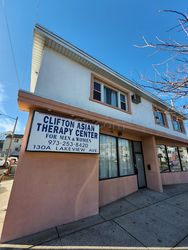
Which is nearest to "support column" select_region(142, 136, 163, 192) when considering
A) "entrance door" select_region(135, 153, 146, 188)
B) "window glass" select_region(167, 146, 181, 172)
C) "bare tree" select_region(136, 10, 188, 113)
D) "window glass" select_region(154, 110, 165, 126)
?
"entrance door" select_region(135, 153, 146, 188)

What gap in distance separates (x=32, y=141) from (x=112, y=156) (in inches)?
157

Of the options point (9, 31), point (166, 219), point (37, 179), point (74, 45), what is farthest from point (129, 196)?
point (9, 31)

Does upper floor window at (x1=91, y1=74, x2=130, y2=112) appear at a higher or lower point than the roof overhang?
lower

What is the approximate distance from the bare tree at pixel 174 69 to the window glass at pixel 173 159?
8.65 meters

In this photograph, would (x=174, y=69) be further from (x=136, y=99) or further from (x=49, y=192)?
(x=136, y=99)

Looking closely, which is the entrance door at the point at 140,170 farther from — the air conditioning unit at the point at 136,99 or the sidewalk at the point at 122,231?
the air conditioning unit at the point at 136,99

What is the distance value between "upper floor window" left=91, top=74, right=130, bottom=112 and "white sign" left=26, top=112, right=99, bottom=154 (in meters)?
2.01

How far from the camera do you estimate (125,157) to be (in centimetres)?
686

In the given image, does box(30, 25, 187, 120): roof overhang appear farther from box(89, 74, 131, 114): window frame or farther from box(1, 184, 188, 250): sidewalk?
box(1, 184, 188, 250): sidewalk

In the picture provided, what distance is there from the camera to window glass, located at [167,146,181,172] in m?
9.40

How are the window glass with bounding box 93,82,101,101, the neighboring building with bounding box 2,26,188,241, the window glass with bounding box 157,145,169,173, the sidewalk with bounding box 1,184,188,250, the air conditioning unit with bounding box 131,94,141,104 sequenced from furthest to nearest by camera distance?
the window glass with bounding box 157,145,169,173 → the air conditioning unit with bounding box 131,94,141,104 → the window glass with bounding box 93,82,101,101 → the neighboring building with bounding box 2,26,188,241 → the sidewalk with bounding box 1,184,188,250

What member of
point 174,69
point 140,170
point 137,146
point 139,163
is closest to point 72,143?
point 174,69

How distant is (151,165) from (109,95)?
506cm

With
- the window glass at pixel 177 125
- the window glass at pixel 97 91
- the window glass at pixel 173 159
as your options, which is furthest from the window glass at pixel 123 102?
the window glass at pixel 177 125
